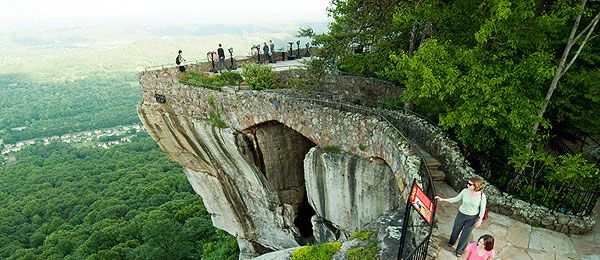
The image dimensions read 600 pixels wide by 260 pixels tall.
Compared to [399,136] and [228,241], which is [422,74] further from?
[228,241]

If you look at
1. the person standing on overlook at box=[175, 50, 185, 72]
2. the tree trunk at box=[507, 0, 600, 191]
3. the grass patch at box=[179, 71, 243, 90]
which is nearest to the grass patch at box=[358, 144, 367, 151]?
the tree trunk at box=[507, 0, 600, 191]

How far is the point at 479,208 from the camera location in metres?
7.31

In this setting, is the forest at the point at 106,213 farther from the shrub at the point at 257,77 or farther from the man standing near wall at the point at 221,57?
the shrub at the point at 257,77

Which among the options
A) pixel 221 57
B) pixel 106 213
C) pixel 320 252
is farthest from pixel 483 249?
pixel 106 213

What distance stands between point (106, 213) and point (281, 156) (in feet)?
130

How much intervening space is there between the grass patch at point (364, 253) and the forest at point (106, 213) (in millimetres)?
21181

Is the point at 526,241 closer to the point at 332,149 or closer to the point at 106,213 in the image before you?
the point at 332,149

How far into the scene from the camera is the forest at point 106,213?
116 ft

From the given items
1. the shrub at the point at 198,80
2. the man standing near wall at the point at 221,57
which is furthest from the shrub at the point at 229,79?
the man standing near wall at the point at 221,57

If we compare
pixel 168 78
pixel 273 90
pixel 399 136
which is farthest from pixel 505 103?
pixel 168 78

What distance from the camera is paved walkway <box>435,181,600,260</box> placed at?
7.97 m

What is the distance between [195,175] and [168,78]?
588 cm

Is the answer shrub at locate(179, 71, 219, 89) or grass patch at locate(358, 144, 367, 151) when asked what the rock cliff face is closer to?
grass patch at locate(358, 144, 367, 151)

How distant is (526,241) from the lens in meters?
8.35
